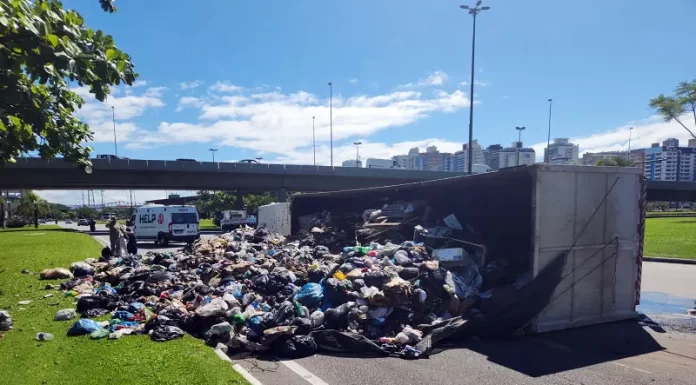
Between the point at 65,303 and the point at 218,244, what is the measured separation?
589cm

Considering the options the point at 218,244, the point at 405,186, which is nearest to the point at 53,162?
the point at 218,244

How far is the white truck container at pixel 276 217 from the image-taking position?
19.5 m

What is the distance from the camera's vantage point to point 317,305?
23.2ft

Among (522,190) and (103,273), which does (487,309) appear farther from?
(103,273)

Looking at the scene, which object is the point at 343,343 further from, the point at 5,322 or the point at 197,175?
the point at 197,175

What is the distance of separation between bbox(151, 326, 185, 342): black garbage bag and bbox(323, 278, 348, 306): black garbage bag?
2.35m

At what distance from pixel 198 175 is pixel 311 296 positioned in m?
33.6

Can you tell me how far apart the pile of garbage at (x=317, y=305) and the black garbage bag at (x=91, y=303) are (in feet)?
0.06

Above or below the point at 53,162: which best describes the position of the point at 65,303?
below

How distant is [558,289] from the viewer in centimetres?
666

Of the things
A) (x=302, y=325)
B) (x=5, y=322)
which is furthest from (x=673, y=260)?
(x=5, y=322)

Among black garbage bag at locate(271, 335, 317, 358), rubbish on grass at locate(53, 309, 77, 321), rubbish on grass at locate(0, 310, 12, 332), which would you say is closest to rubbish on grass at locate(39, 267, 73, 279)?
rubbish on grass at locate(53, 309, 77, 321)

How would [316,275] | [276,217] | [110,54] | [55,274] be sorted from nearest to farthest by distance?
[110,54]
[316,275]
[55,274]
[276,217]

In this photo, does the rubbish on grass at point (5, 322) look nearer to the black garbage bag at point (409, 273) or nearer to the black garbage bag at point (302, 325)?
the black garbage bag at point (302, 325)
